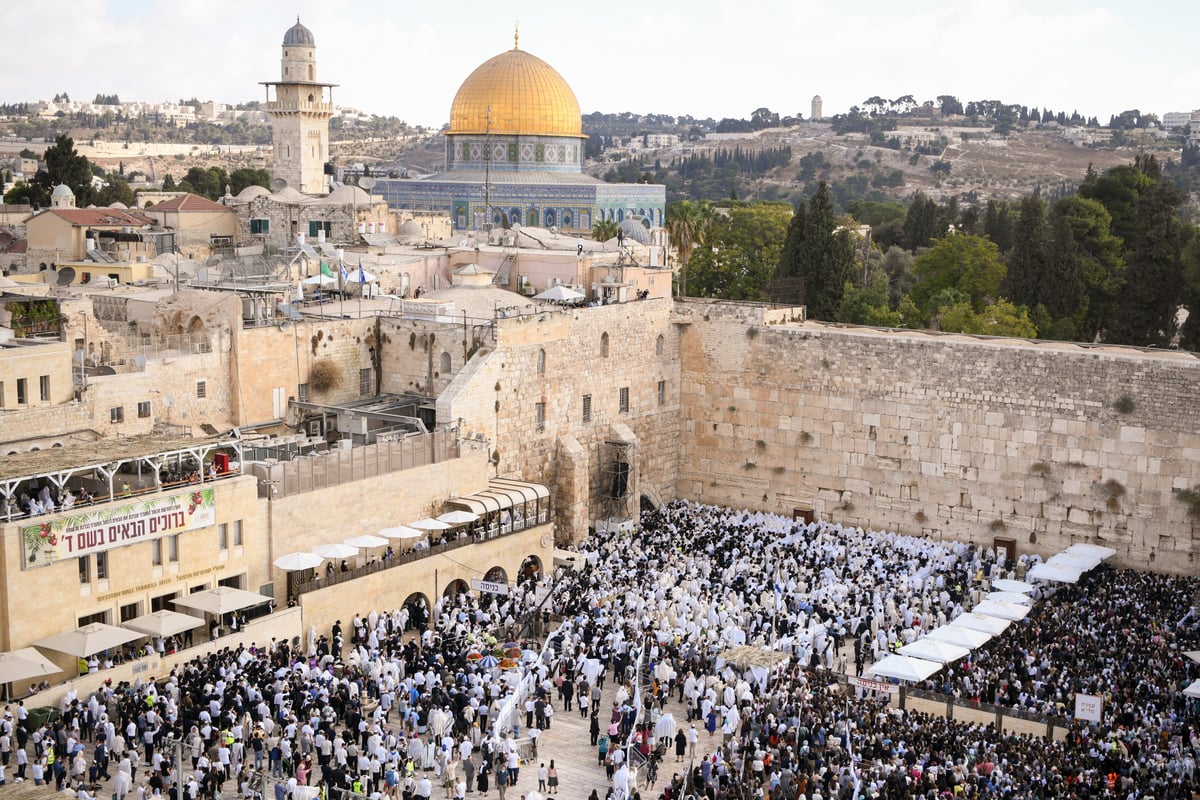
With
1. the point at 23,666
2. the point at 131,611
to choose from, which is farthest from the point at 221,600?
the point at 23,666

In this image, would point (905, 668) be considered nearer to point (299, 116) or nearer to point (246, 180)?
point (299, 116)

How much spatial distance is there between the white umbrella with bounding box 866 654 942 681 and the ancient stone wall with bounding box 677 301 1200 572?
885 centimetres

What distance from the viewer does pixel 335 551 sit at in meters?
23.8

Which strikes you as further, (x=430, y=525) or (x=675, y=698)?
(x=430, y=525)

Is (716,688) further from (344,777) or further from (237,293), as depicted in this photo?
(237,293)

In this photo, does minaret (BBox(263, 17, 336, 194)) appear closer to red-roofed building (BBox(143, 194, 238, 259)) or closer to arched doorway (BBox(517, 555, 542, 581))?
red-roofed building (BBox(143, 194, 238, 259))

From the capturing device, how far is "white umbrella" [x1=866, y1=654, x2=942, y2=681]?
22.0 m

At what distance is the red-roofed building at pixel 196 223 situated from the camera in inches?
1742

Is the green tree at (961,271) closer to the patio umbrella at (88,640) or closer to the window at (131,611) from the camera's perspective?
the window at (131,611)

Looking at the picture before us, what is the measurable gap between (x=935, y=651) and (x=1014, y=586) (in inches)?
186

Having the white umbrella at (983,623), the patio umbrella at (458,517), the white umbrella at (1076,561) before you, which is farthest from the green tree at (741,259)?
the white umbrella at (983,623)

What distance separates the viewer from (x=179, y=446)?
22719 millimetres

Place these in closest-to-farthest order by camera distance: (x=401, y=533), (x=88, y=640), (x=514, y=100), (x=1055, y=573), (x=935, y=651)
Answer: (x=88, y=640) → (x=935, y=651) → (x=401, y=533) → (x=1055, y=573) → (x=514, y=100)

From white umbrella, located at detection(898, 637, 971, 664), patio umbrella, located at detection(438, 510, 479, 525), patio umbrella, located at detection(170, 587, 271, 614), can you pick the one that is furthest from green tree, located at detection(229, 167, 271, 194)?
white umbrella, located at detection(898, 637, 971, 664)
